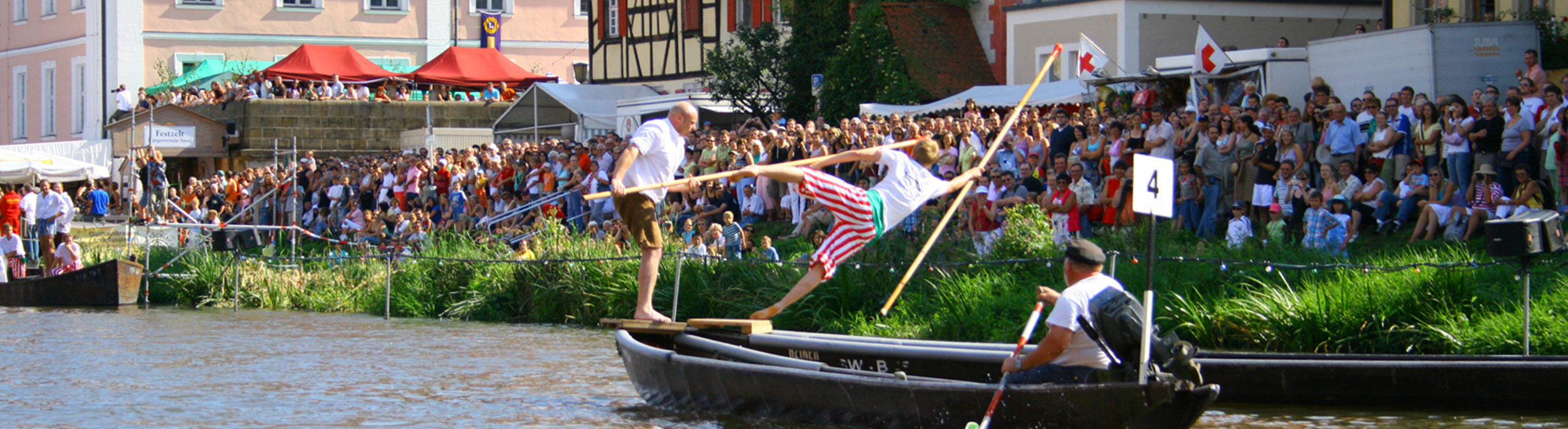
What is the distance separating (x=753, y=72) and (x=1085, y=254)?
24340mm

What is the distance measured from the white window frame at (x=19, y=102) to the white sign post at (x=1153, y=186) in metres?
50.4

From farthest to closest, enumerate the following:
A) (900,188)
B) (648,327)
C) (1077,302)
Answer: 1. (648,327)
2. (900,188)
3. (1077,302)

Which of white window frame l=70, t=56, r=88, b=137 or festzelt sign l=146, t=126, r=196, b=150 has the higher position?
white window frame l=70, t=56, r=88, b=137

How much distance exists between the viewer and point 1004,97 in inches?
1026

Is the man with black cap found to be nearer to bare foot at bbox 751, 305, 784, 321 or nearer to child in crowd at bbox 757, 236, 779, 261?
bare foot at bbox 751, 305, 784, 321

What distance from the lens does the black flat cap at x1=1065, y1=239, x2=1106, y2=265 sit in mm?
8586

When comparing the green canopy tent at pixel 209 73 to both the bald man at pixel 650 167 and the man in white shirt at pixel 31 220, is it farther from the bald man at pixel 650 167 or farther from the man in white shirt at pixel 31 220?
the bald man at pixel 650 167

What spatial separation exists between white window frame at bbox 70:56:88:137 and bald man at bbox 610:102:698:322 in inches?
1616

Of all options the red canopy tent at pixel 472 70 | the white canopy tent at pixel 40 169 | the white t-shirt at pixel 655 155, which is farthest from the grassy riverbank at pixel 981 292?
the red canopy tent at pixel 472 70

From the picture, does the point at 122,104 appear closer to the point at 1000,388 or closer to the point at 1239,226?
the point at 1239,226

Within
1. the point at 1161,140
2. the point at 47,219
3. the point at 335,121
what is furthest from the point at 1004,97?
the point at 335,121

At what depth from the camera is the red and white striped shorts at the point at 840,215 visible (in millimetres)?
11102

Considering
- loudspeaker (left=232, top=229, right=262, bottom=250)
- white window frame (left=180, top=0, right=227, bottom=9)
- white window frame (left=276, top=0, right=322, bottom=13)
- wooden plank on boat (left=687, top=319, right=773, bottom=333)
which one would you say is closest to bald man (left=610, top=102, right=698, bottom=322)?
wooden plank on boat (left=687, top=319, right=773, bottom=333)

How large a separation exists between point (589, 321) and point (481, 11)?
34936 millimetres
